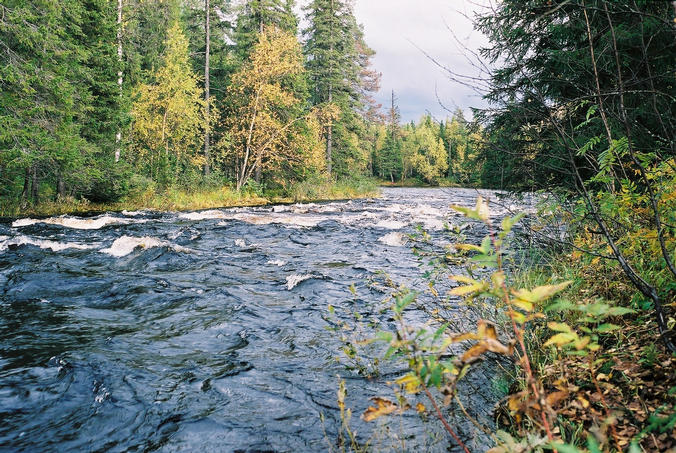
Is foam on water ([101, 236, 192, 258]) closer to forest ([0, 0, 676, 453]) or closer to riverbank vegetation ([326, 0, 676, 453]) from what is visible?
forest ([0, 0, 676, 453])

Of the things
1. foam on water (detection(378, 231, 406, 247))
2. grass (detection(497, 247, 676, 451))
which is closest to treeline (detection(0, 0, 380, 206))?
foam on water (detection(378, 231, 406, 247))

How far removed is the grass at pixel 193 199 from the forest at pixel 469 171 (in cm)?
12

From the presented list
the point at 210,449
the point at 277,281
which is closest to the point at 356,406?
the point at 210,449

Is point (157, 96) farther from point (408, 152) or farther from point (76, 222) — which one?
point (408, 152)

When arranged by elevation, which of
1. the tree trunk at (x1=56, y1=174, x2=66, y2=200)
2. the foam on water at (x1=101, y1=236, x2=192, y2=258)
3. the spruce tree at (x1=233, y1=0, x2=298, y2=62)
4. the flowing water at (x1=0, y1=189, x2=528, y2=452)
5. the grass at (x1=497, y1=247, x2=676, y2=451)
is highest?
the spruce tree at (x1=233, y1=0, x2=298, y2=62)

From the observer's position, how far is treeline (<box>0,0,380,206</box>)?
40.0ft

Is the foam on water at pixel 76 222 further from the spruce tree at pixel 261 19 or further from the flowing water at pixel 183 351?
the spruce tree at pixel 261 19

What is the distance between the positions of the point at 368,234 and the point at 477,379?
826cm

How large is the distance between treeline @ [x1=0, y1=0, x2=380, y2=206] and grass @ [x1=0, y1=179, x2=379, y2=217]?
19.9 inches

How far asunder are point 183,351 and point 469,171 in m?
3.18

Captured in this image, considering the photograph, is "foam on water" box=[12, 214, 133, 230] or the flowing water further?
"foam on water" box=[12, 214, 133, 230]

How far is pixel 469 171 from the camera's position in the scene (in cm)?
344

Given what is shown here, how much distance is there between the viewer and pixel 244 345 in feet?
13.4

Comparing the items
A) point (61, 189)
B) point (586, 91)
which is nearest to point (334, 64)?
point (61, 189)
